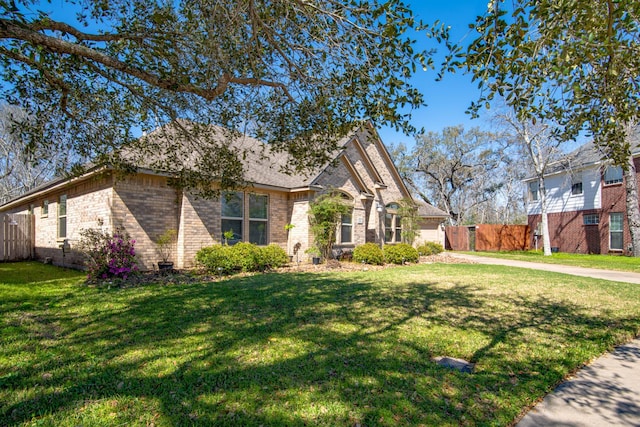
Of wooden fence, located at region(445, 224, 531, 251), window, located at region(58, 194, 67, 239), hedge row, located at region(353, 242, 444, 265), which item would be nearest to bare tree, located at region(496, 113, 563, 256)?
wooden fence, located at region(445, 224, 531, 251)

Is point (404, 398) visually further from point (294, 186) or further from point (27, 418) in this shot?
point (294, 186)

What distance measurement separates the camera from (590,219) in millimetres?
22453

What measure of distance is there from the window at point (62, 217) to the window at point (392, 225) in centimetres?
1522

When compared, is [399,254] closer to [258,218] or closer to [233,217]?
[258,218]

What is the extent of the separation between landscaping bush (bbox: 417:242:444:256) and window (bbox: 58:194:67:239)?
1720 centimetres

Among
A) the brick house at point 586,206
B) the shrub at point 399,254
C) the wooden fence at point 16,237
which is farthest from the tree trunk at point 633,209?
the wooden fence at point 16,237

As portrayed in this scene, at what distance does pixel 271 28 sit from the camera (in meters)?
5.78

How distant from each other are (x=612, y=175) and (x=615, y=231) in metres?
3.44

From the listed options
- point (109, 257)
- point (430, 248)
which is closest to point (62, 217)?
point (109, 257)

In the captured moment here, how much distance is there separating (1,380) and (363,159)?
54.7 ft

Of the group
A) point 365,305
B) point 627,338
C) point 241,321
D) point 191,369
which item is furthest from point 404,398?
point 627,338

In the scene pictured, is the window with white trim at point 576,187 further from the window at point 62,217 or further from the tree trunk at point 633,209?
the window at point 62,217

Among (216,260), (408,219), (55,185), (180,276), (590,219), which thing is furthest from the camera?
(590,219)

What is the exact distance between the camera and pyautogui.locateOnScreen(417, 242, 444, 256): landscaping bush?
65.4 ft
